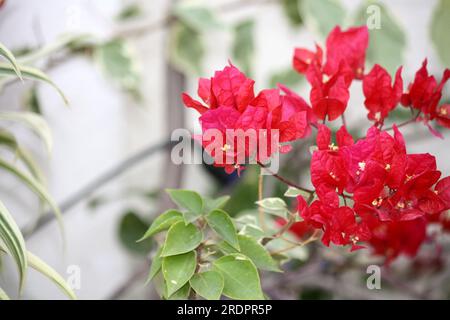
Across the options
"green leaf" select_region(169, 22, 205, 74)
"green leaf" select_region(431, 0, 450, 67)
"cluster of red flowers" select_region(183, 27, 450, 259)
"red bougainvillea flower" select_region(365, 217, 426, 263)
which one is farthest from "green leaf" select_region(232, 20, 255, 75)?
→ "cluster of red flowers" select_region(183, 27, 450, 259)

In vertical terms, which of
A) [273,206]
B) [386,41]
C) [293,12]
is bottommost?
[273,206]

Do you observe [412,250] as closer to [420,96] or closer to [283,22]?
[420,96]

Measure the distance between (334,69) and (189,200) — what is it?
0.80 ft

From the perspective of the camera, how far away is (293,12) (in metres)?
1.62

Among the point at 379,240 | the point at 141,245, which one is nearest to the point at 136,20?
the point at 141,245

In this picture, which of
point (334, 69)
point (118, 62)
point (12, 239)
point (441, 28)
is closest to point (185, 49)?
point (118, 62)

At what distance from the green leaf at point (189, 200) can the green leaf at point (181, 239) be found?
1.0 inches

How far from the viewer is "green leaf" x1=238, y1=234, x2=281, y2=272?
2.03ft

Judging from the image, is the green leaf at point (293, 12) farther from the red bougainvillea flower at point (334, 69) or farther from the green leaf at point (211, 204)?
the green leaf at point (211, 204)

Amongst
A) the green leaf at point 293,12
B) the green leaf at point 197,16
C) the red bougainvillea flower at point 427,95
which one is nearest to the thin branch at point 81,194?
the green leaf at point 197,16

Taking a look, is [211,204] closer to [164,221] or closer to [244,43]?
[164,221]

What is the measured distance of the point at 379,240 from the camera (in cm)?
101

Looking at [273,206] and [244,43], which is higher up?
[244,43]
